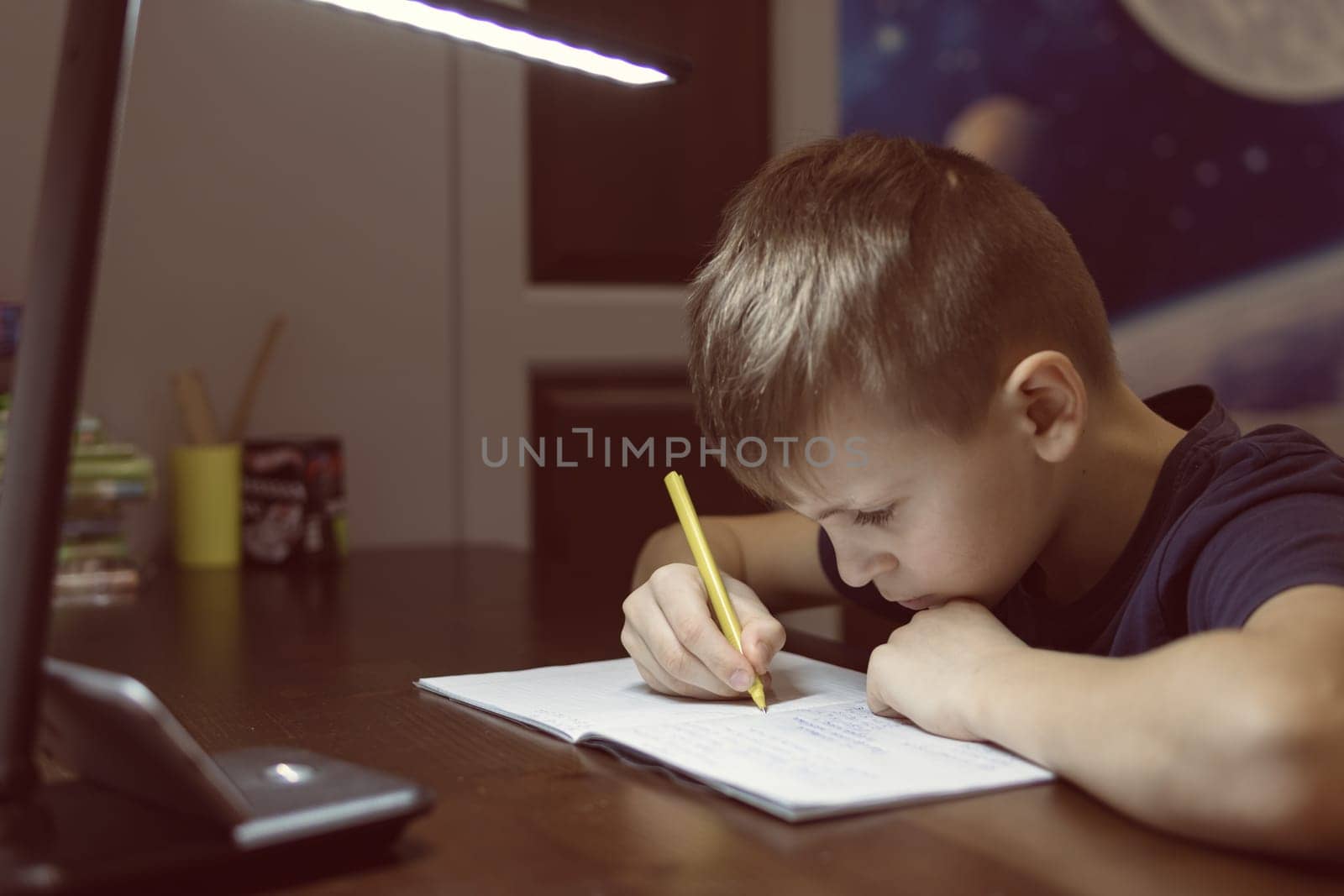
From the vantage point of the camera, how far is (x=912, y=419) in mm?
709

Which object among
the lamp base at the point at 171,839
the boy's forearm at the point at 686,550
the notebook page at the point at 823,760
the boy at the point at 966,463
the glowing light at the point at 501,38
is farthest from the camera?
the boy's forearm at the point at 686,550

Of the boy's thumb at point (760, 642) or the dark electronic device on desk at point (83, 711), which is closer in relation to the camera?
the dark electronic device on desk at point (83, 711)

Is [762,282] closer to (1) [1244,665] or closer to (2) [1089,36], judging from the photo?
(1) [1244,665]

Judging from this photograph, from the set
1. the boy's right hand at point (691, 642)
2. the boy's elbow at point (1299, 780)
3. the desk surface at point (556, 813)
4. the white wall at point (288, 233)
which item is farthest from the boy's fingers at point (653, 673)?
the white wall at point (288, 233)

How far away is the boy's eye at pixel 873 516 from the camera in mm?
737

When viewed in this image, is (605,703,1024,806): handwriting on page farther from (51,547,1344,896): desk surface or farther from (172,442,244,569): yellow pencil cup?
(172,442,244,569): yellow pencil cup

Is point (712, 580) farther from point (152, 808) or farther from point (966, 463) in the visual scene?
point (152, 808)

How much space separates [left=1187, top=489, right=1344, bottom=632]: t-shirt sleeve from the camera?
60 centimetres

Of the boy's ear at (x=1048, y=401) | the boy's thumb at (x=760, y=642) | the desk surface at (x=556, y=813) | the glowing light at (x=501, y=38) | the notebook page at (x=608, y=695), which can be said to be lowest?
the desk surface at (x=556, y=813)

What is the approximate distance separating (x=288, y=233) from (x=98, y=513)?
49 cm

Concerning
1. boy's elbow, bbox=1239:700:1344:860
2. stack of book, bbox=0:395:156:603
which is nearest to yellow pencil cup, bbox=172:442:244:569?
stack of book, bbox=0:395:156:603

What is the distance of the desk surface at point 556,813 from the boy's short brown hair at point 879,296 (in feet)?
0.72

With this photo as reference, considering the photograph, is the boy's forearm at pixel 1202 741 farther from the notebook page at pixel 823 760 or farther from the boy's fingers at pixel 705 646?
the boy's fingers at pixel 705 646

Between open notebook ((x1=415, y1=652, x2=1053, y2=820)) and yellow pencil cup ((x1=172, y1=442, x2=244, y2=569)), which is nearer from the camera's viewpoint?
open notebook ((x1=415, y1=652, x2=1053, y2=820))
